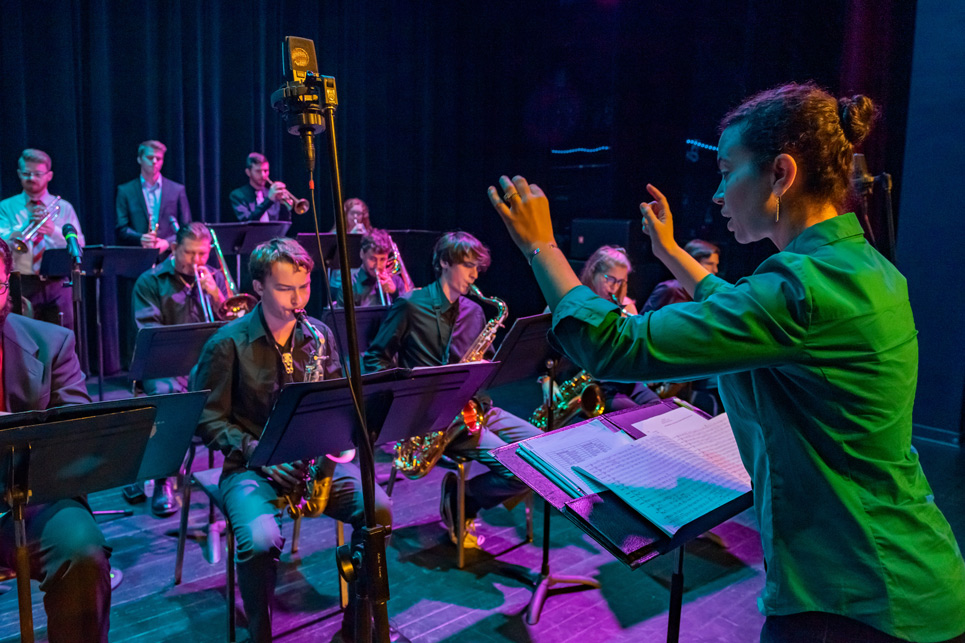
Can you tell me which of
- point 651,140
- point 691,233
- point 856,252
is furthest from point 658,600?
point 651,140

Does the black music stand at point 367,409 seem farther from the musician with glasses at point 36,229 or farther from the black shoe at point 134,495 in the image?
the musician with glasses at point 36,229

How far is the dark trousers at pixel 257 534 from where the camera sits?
8.82 feet

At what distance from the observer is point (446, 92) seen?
9.41 m

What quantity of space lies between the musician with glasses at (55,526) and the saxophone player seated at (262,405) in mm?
469

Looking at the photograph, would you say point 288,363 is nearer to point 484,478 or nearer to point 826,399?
point 484,478

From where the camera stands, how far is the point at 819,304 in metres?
1.17

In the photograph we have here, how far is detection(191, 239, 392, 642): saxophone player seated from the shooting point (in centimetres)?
272

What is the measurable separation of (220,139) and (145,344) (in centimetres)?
495

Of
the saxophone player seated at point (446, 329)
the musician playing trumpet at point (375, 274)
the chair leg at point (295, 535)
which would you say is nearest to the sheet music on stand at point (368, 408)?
the saxophone player seated at point (446, 329)

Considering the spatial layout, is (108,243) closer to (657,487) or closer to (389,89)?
(389,89)

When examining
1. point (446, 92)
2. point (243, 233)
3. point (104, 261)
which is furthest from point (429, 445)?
point (446, 92)

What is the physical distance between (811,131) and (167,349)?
10.9ft

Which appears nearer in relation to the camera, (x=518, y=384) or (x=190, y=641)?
(x=190, y=641)

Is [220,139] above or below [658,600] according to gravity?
above
